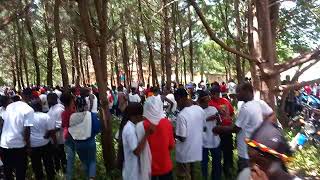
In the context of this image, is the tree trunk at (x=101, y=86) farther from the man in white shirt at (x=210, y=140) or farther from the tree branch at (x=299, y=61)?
the tree branch at (x=299, y=61)

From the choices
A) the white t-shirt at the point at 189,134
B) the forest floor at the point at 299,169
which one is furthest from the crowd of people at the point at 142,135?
the forest floor at the point at 299,169

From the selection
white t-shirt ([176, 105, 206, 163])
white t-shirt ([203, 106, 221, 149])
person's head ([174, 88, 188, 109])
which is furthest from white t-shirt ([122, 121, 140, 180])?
white t-shirt ([203, 106, 221, 149])

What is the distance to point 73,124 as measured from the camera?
7.56 meters

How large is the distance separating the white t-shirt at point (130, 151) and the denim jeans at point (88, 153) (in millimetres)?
2117

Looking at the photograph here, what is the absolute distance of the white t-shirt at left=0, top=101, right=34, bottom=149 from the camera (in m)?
7.51

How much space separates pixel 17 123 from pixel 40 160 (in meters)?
1.13

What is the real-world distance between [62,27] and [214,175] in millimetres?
18523

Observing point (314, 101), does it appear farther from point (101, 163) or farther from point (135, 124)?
point (135, 124)

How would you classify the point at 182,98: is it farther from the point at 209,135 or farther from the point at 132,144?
the point at 132,144

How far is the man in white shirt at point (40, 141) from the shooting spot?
8109mm

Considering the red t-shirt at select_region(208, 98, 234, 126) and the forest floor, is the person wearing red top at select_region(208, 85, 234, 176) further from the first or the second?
the forest floor

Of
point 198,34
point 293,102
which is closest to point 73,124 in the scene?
point 293,102

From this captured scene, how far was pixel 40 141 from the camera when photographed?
818cm

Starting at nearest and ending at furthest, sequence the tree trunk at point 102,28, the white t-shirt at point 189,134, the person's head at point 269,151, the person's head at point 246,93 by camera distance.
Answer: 1. the person's head at point 269,151
2. the person's head at point 246,93
3. the white t-shirt at point 189,134
4. the tree trunk at point 102,28
